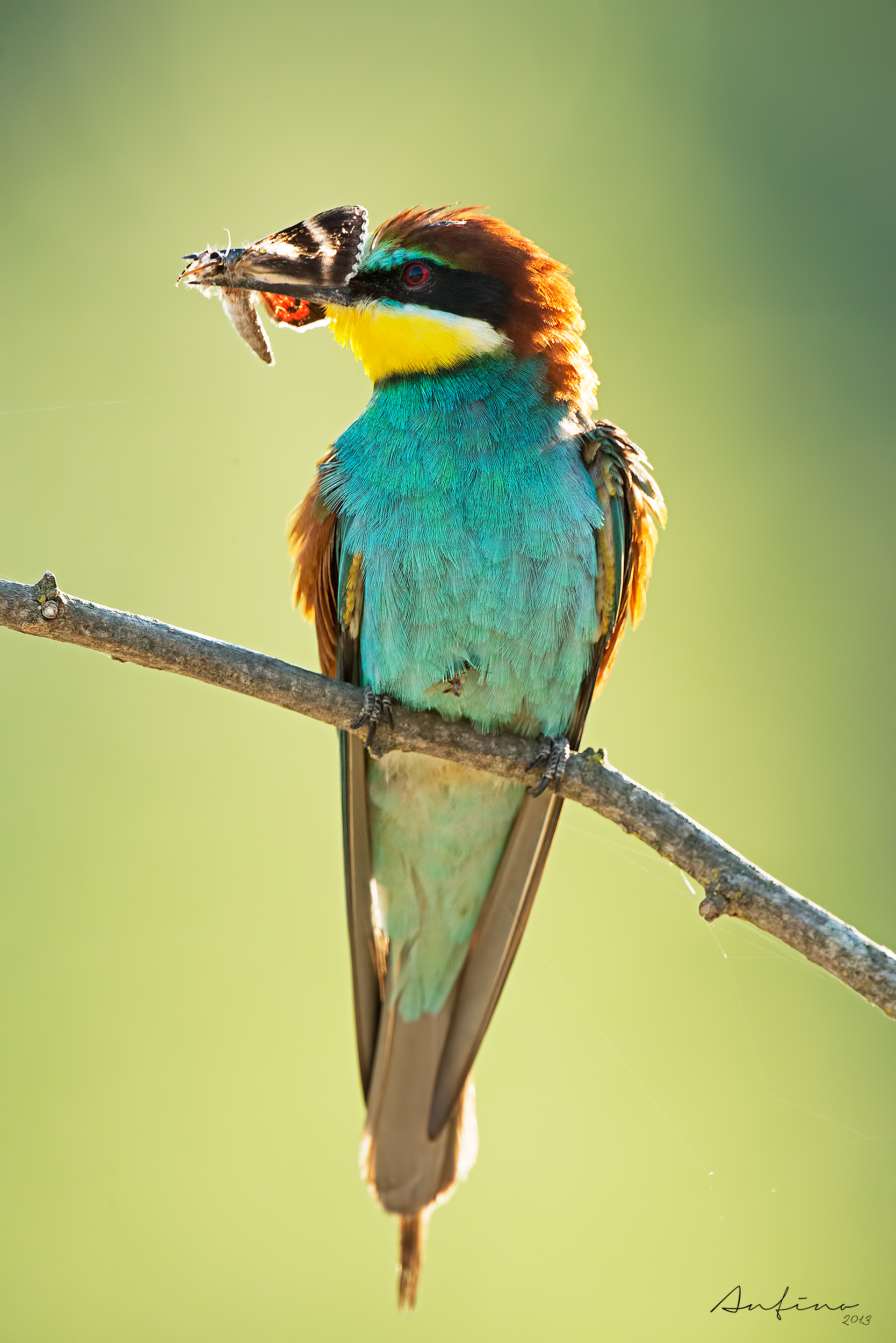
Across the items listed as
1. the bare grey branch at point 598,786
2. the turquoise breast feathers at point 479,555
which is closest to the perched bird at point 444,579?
the turquoise breast feathers at point 479,555

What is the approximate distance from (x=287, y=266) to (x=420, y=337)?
0.26m

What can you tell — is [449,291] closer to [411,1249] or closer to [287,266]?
[287,266]

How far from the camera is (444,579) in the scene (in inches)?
64.6

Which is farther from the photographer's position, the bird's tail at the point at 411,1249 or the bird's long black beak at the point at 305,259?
the bird's tail at the point at 411,1249

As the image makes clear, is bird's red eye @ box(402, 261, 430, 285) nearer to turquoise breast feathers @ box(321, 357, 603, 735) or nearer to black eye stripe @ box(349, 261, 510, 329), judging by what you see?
black eye stripe @ box(349, 261, 510, 329)

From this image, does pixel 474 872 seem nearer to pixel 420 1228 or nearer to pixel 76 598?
pixel 420 1228

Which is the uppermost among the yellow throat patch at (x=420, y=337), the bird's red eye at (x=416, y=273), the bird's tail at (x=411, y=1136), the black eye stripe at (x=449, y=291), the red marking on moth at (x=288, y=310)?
the red marking on moth at (x=288, y=310)

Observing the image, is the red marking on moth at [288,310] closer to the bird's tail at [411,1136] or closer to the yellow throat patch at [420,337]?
the yellow throat patch at [420,337]

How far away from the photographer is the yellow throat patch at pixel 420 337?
5.72 feet

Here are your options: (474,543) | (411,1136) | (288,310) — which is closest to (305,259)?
(288,310)

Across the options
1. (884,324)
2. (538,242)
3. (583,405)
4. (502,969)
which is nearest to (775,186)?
(884,324)

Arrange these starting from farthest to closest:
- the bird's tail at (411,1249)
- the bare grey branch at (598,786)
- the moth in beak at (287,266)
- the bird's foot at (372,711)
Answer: the bird's tail at (411,1249) < the moth in beak at (287,266) < the bird's foot at (372,711) < the bare grey branch at (598,786)

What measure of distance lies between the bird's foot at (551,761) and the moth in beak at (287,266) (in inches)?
32.7

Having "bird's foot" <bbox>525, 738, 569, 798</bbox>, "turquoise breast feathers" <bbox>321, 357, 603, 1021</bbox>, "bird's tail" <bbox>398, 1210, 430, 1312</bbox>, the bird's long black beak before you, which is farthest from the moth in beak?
"bird's tail" <bbox>398, 1210, 430, 1312</bbox>
